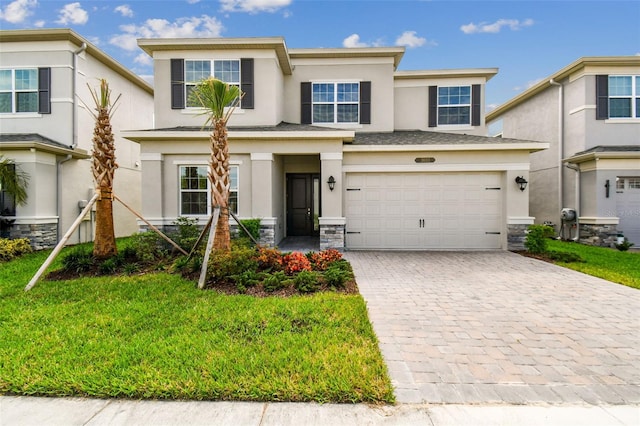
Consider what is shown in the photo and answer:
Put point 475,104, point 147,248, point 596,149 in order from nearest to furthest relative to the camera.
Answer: point 147,248 < point 596,149 < point 475,104

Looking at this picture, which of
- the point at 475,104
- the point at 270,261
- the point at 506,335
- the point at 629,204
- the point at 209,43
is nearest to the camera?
the point at 506,335

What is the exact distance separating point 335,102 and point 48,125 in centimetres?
1007

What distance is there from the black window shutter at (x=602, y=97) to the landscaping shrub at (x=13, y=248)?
19.8m

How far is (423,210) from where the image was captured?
1016cm

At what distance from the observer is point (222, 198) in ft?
21.7

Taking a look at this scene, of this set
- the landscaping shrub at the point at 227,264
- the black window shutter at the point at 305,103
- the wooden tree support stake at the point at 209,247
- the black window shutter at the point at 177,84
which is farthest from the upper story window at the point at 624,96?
the black window shutter at the point at 177,84

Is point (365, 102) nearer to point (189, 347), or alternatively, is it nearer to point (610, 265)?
point (610, 265)

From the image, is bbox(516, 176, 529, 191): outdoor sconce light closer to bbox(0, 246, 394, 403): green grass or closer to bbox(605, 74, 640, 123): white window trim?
bbox(605, 74, 640, 123): white window trim

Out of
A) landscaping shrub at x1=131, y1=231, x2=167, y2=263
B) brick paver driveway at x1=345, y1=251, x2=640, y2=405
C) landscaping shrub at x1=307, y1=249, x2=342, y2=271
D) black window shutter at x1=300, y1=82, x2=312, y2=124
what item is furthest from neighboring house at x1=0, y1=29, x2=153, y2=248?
brick paver driveway at x1=345, y1=251, x2=640, y2=405

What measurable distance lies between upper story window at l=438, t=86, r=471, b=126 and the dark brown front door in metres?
5.61

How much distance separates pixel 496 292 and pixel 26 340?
6.79m

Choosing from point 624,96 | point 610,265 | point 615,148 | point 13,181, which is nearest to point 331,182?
point 610,265

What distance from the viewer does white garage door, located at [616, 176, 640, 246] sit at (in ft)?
38.4

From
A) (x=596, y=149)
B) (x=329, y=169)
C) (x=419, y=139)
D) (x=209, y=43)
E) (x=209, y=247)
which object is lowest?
(x=209, y=247)
